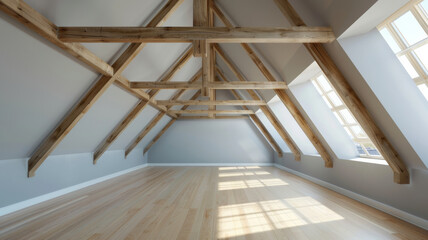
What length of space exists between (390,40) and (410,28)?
0.24 m

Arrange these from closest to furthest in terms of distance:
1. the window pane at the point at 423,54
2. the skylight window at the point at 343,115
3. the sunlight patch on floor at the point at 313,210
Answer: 1. the window pane at the point at 423,54
2. the sunlight patch on floor at the point at 313,210
3. the skylight window at the point at 343,115

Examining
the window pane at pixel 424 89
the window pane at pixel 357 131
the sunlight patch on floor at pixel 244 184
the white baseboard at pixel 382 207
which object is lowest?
the white baseboard at pixel 382 207

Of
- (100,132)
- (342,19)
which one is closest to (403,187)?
(342,19)

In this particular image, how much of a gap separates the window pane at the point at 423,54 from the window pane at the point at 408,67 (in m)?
0.12

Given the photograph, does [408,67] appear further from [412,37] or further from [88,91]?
[88,91]

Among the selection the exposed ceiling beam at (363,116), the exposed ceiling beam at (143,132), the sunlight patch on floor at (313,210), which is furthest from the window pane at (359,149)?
the exposed ceiling beam at (143,132)

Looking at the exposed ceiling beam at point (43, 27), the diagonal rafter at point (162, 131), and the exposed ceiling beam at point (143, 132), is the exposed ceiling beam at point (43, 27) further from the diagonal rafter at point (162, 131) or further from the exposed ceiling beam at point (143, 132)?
the diagonal rafter at point (162, 131)

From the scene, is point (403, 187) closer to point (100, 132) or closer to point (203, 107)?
point (100, 132)

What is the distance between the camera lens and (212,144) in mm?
9383

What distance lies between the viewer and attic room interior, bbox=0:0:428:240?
240 centimetres

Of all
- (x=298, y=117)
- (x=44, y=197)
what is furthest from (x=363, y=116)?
(x=44, y=197)

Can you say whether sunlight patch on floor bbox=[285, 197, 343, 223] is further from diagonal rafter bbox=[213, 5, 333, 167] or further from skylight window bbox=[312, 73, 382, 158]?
skylight window bbox=[312, 73, 382, 158]

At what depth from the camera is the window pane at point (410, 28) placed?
2209 mm

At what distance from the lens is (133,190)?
15.0 ft
